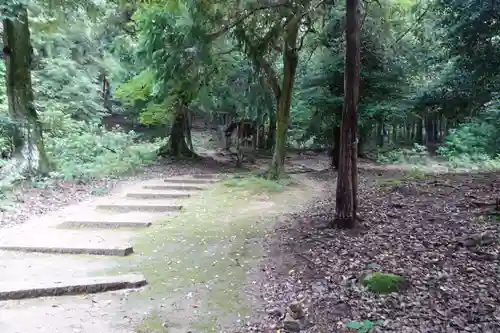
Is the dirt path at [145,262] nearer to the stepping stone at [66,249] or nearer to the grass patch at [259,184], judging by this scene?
the stepping stone at [66,249]

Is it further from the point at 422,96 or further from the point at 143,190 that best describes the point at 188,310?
the point at 422,96

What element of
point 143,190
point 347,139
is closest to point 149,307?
point 347,139

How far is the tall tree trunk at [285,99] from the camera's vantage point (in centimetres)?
1120

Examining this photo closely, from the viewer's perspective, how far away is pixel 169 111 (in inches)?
602

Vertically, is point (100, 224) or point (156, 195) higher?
point (156, 195)

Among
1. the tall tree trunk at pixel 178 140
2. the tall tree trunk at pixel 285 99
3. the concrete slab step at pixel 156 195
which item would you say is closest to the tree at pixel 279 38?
the tall tree trunk at pixel 285 99

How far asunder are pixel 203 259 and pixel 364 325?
2.70m

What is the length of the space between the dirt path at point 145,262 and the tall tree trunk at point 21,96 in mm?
1987

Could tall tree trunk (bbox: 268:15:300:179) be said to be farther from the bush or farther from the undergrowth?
the undergrowth

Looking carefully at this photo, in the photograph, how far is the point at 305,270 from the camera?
189 inches

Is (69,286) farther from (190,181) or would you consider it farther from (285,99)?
(285,99)

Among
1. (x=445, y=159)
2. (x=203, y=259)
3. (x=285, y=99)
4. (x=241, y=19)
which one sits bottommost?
(x=203, y=259)

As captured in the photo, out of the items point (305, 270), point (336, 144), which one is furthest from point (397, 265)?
point (336, 144)

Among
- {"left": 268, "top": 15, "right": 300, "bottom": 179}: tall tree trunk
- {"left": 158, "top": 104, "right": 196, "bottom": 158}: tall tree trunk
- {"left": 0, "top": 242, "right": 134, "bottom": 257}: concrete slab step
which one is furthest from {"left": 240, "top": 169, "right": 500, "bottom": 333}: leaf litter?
{"left": 158, "top": 104, "right": 196, "bottom": 158}: tall tree trunk
